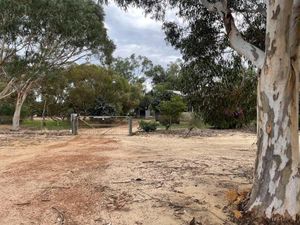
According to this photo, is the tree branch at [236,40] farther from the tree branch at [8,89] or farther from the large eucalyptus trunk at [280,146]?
the tree branch at [8,89]

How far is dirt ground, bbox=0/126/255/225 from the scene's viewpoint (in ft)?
21.4

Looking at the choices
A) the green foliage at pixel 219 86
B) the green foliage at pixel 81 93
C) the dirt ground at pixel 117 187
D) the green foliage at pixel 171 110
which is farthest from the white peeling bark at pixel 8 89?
the green foliage at pixel 219 86

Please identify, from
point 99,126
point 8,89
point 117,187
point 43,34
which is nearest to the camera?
point 117,187

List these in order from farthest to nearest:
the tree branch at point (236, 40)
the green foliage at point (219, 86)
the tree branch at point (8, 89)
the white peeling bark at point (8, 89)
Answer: the white peeling bark at point (8, 89)
the tree branch at point (8, 89)
the green foliage at point (219, 86)
the tree branch at point (236, 40)

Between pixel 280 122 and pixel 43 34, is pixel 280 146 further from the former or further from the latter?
pixel 43 34

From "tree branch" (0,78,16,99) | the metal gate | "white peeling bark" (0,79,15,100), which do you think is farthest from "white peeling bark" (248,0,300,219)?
"white peeling bark" (0,79,15,100)

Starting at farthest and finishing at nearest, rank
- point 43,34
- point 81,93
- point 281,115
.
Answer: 1. point 81,93
2. point 43,34
3. point 281,115

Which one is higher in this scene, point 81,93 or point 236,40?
point 81,93

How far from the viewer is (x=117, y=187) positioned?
8.07 meters

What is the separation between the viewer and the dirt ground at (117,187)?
21.4 feet

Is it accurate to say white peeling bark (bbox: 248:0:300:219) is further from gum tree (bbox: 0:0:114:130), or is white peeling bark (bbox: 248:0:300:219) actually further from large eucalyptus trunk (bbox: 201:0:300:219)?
gum tree (bbox: 0:0:114:130)

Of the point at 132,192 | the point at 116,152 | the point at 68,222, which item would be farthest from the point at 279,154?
the point at 116,152

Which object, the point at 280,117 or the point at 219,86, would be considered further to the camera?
the point at 219,86

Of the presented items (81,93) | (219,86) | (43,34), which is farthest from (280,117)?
(81,93)
